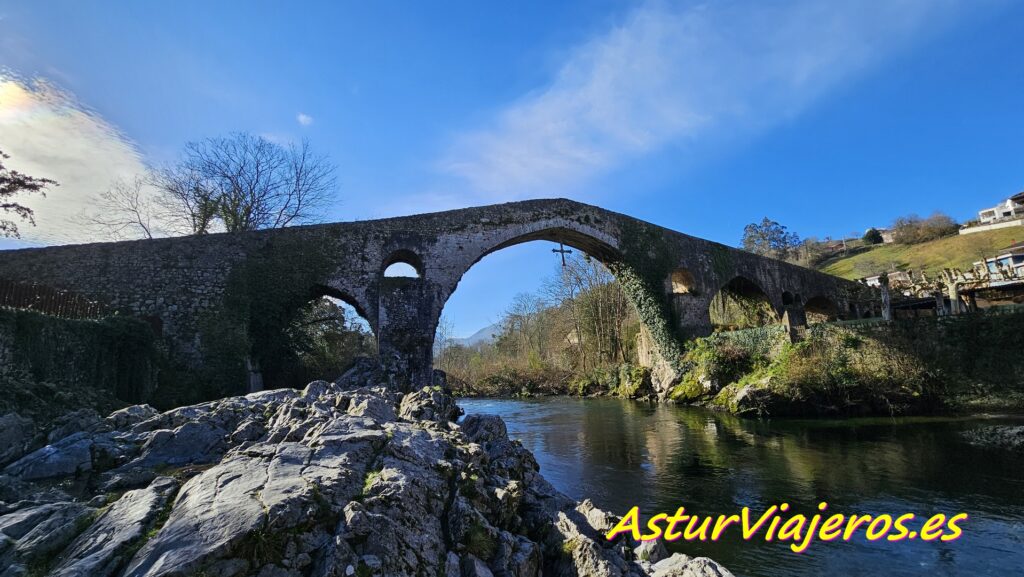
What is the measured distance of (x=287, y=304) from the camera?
601 inches

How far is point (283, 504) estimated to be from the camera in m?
3.14

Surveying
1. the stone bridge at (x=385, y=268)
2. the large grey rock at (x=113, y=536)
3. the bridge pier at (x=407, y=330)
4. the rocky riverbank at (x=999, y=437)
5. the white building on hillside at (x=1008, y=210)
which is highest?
the white building on hillside at (x=1008, y=210)

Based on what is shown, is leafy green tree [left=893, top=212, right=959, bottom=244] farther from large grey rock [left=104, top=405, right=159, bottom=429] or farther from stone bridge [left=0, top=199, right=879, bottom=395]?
large grey rock [left=104, top=405, right=159, bottom=429]

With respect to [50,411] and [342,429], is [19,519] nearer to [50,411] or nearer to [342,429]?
[342,429]

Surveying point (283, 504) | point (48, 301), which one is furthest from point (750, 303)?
point (48, 301)

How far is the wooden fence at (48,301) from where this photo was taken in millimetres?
10141

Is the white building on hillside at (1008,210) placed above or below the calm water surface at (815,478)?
above

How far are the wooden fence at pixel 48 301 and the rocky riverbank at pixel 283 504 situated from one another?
7.05 m

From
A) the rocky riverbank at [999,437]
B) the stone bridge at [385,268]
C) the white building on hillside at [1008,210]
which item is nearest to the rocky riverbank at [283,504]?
the stone bridge at [385,268]

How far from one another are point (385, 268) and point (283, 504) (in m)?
14.3

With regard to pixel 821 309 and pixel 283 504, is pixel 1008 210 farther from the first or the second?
pixel 283 504

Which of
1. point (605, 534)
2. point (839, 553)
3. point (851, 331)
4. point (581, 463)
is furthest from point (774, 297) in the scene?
point (605, 534)

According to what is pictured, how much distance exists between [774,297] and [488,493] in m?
28.5

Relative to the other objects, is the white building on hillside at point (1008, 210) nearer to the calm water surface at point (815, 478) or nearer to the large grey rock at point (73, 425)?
the calm water surface at point (815, 478)
